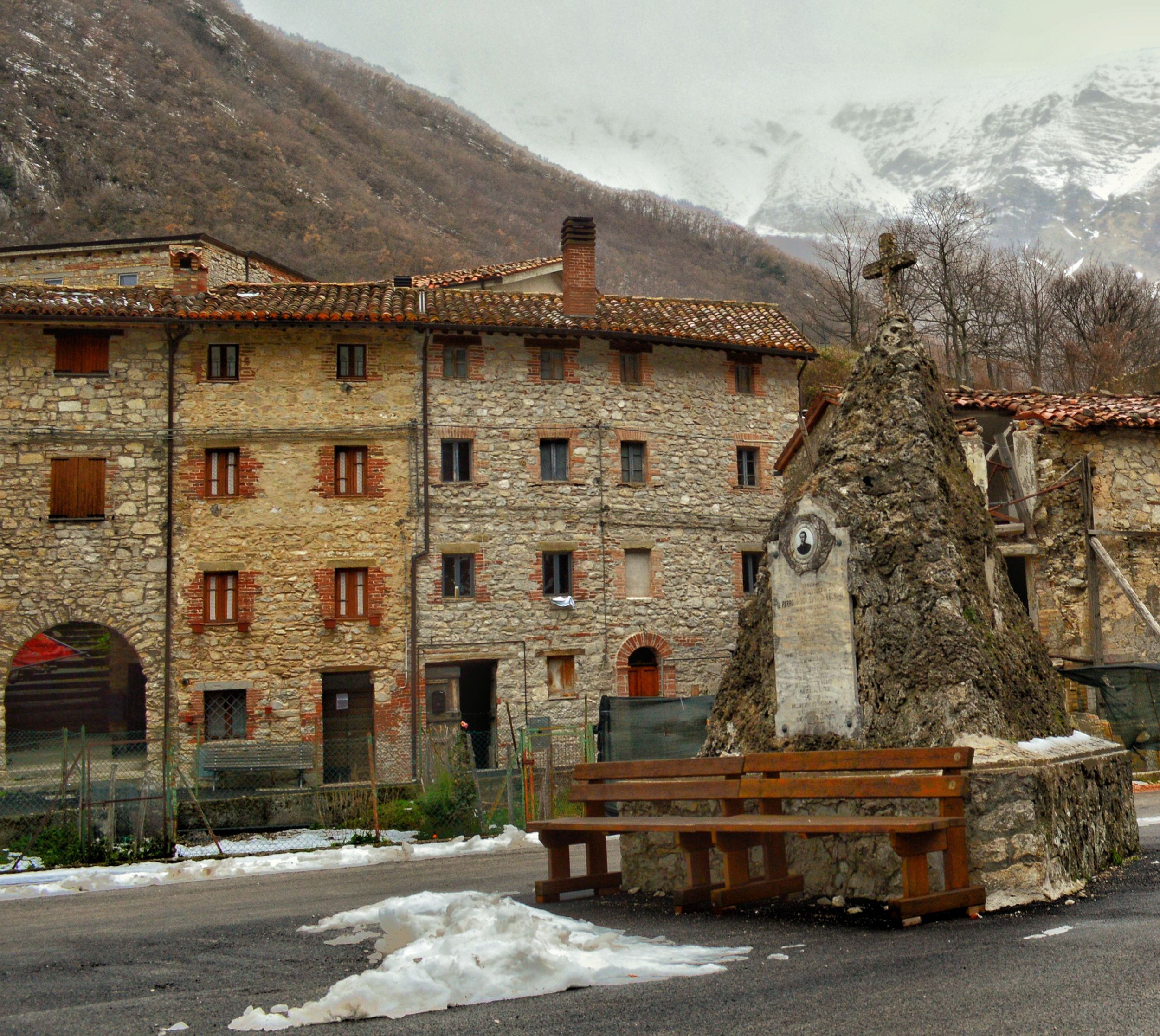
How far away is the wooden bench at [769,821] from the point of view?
22.1ft

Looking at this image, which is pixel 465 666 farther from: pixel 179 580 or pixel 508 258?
pixel 508 258

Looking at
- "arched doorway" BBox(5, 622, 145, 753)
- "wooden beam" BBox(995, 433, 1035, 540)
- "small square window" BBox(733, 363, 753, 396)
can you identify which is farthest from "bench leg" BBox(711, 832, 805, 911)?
"arched doorway" BBox(5, 622, 145, 753)

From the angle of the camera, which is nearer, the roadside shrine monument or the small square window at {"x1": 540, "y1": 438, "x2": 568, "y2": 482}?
the roadside shrine monument

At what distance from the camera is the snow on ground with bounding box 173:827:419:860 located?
1616 centimetres

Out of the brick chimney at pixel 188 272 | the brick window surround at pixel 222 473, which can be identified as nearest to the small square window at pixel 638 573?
the brick window surround at pixel 222 473

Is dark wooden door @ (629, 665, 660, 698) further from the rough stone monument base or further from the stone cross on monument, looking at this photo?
the stone cross on monument

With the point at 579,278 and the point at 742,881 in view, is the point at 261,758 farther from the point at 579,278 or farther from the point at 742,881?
the point at 742,881

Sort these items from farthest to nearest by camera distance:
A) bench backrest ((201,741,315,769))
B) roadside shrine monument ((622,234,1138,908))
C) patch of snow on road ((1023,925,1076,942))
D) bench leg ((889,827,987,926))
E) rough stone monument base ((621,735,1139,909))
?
1. bench backrest ((201,741,315,769))
2. roadside shrine monument ((622,234,1138,908))
3. rough stone monument base ((621,735,1139,909))
4. bench leg ((889,827,987,926))
5. patch of snow on road ((1023,925,1076,942))

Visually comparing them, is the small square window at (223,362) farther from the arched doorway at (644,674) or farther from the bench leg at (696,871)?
the bench leg at (696,871)

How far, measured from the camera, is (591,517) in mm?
28281

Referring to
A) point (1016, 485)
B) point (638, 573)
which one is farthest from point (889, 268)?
point (638, 573)

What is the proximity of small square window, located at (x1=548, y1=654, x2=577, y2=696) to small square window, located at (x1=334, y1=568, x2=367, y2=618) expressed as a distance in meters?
4.34

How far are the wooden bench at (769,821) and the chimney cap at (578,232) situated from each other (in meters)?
22.3

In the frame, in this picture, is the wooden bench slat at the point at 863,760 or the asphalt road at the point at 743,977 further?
the wooden bench slat at the point at 863,760
